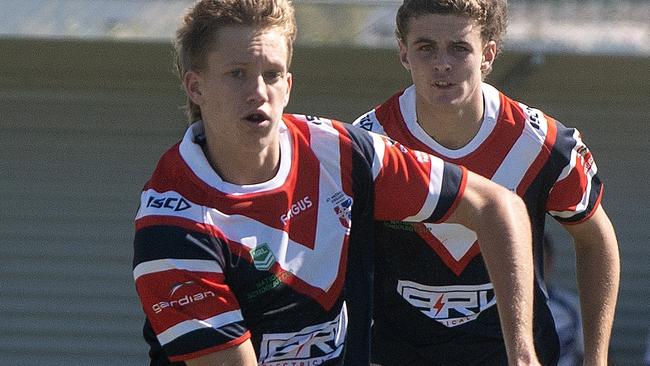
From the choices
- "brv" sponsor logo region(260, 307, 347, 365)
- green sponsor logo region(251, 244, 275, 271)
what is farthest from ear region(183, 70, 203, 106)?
"brv" sponsor logo region(260, 307, 347, 365)

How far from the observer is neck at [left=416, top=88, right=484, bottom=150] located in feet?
13.5

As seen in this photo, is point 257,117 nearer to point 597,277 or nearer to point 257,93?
point 257,93

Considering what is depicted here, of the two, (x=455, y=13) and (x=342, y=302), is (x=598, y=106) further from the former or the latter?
(x=342, y=302)

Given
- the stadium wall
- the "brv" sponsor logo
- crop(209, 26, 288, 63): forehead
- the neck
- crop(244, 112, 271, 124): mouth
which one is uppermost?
crop(209, 26, 288, 63): forehead

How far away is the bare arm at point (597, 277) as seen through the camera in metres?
4.17

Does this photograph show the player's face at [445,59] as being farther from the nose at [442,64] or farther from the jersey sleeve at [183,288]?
the jersey sleeve at [183,288]

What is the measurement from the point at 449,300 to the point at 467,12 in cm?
90

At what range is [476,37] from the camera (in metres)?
4.15

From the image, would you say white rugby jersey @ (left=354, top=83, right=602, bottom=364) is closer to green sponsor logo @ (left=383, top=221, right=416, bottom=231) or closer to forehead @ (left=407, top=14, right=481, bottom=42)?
green sponsor logo @ (left=383, top=221, right=416, bottom=231)

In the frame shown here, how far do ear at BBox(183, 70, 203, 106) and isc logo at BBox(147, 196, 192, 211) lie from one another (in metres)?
0.31

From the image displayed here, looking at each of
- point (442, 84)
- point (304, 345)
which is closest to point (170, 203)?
point (304, 345)

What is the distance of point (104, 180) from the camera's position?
887 cm

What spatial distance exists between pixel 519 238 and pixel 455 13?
0.94m

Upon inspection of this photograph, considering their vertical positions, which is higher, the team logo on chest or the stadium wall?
the team logo on chest
